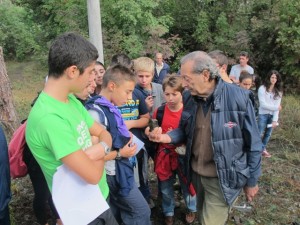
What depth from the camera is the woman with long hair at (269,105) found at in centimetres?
580

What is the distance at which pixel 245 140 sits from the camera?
255 centimetres

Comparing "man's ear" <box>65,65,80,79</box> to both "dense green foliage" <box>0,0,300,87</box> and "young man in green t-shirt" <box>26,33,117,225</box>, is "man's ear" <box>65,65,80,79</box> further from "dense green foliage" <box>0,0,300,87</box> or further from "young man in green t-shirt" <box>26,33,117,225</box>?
"dense green foliage" <box>0,0,300,87</box>

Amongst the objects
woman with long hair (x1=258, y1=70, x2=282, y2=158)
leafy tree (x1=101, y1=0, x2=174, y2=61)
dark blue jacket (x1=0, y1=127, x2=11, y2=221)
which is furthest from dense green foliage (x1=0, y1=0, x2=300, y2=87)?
dark blue jacket (x1=0, y1=127, x2=11, y2=221)

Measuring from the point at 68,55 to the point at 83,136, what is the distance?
0.46 m

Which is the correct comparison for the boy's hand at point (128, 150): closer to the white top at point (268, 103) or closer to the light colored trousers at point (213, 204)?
the light colored trousers at point (213, 204)

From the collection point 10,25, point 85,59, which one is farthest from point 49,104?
point 10,25

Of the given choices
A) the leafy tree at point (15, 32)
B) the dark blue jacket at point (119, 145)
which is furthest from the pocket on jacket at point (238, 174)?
the leafy tree at point (15, 32)

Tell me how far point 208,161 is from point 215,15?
1163 cm

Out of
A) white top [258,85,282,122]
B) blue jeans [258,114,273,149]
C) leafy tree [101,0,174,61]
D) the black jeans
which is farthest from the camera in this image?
leafy tree [101,0,174,61]

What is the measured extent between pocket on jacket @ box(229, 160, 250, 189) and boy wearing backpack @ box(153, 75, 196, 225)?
2.34 feet

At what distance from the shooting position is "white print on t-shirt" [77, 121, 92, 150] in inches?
69.2

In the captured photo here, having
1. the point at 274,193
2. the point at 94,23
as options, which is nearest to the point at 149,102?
the point at 274,193

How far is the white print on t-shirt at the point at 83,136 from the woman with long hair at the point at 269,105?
15.0 feet

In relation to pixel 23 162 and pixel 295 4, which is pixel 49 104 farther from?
pixel 295 4
